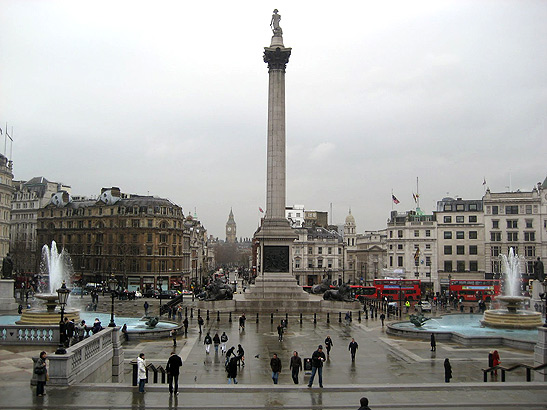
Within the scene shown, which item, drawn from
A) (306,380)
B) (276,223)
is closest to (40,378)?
(306,380)

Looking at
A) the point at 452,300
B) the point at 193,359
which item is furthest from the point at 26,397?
the point at 452,300

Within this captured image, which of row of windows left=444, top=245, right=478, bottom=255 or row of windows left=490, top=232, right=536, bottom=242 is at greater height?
row of windows left=490, top=232, right=536, bottom=242

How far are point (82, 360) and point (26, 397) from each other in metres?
2.42

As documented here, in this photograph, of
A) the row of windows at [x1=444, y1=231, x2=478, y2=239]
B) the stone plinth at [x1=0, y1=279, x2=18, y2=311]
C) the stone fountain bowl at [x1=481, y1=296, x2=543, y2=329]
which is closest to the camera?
the stone fountain bowl at [x1=481, y1=296, x2=543, y2=329]

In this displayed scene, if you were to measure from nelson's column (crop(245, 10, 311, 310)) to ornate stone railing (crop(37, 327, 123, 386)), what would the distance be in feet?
102

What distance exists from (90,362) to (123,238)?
72.9 meters

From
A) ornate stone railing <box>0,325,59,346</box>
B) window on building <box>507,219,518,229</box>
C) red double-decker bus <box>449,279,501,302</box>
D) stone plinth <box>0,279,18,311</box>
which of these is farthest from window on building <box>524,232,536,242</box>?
ornate stone railing <box>0,325,59,346</box>

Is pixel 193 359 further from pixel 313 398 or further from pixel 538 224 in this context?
pixel 538 224

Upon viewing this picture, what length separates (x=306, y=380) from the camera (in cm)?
2136

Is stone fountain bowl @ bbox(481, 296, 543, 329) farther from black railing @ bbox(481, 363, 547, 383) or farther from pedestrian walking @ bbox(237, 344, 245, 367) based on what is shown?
pedestrian walking @ bbox(237, 344, 245, 367)

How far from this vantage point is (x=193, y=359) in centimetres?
2702

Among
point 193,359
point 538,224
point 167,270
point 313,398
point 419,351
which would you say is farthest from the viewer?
point 167,270

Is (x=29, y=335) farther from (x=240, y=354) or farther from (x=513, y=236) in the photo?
(x=513, y=236)

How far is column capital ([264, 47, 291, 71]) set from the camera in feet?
198
